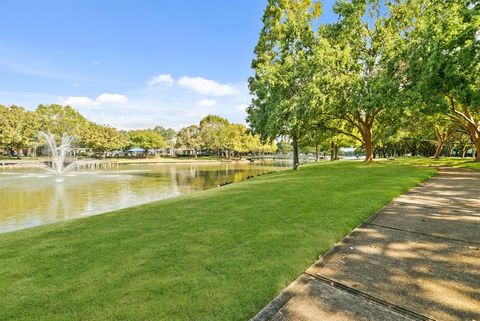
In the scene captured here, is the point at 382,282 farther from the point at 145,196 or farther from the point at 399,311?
the point at 145,196

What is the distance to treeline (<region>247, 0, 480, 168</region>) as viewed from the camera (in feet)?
44.7

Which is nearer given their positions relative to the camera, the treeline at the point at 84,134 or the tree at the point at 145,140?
the treeline at the point at 84,134

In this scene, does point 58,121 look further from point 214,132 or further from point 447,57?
point 447,57

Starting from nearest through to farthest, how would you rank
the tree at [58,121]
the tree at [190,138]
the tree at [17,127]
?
the tree at [17,127], the tree at [58,121], the tree at [190,138]

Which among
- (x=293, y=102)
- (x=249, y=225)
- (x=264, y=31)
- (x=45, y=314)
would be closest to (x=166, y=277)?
(x=45, y=314)

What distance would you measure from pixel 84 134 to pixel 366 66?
231ft

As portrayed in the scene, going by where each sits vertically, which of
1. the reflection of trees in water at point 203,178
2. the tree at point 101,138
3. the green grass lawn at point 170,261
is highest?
the tree at point 101,138

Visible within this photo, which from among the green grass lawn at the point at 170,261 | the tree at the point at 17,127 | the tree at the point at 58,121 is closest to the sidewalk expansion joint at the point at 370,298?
the green grass lawn at the point at 170,261

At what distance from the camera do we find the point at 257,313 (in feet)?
9.74

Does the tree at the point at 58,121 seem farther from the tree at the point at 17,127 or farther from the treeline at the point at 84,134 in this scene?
the tree at the point at 17,127

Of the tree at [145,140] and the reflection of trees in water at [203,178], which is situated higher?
the tree at [145,140]

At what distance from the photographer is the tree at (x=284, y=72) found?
65.0 feet

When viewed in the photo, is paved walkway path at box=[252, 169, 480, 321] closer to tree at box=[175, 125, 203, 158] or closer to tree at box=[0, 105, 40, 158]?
tree at box=[0, 105, 40, 158]

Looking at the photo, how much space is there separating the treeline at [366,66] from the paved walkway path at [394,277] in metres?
10.7
